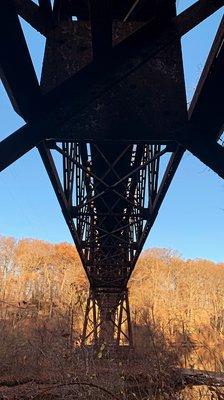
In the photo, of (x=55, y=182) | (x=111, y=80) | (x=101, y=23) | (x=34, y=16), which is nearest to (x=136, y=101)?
(x=111, y=80)

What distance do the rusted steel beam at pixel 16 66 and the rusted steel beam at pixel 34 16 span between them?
1.04 metres

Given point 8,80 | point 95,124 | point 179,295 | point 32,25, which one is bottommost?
point 8,80

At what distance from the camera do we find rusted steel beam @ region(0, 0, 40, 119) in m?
2.16

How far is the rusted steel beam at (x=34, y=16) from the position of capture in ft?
10.9

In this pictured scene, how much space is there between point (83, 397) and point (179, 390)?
4.64ft

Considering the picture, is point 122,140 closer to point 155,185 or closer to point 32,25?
point 32,25

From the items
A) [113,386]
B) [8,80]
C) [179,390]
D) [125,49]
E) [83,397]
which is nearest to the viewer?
[8,80]

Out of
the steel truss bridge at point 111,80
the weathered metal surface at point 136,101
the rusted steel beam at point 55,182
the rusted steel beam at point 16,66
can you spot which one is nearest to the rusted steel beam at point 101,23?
the steel truss bridge at point 111,80

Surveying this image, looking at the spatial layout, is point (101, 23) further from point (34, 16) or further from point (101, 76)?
point (34, 16)

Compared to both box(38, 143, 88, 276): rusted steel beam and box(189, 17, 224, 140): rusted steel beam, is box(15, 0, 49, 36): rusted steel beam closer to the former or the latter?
box(38, 143, 88, 276): rusted steel beam

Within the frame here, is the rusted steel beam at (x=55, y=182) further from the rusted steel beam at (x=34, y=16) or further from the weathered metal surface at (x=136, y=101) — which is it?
the rusted steel beam at (x=34, y=16)

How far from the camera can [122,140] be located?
3.43 m

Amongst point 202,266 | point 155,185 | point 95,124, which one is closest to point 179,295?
point 202,266

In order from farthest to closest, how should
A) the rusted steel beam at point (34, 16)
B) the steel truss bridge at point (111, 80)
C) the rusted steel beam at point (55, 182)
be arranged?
the rusted steel beam at point (55, 182) < the rusted steel beam at point (34, 16) < the steel truss bridge at point (111, 80)
